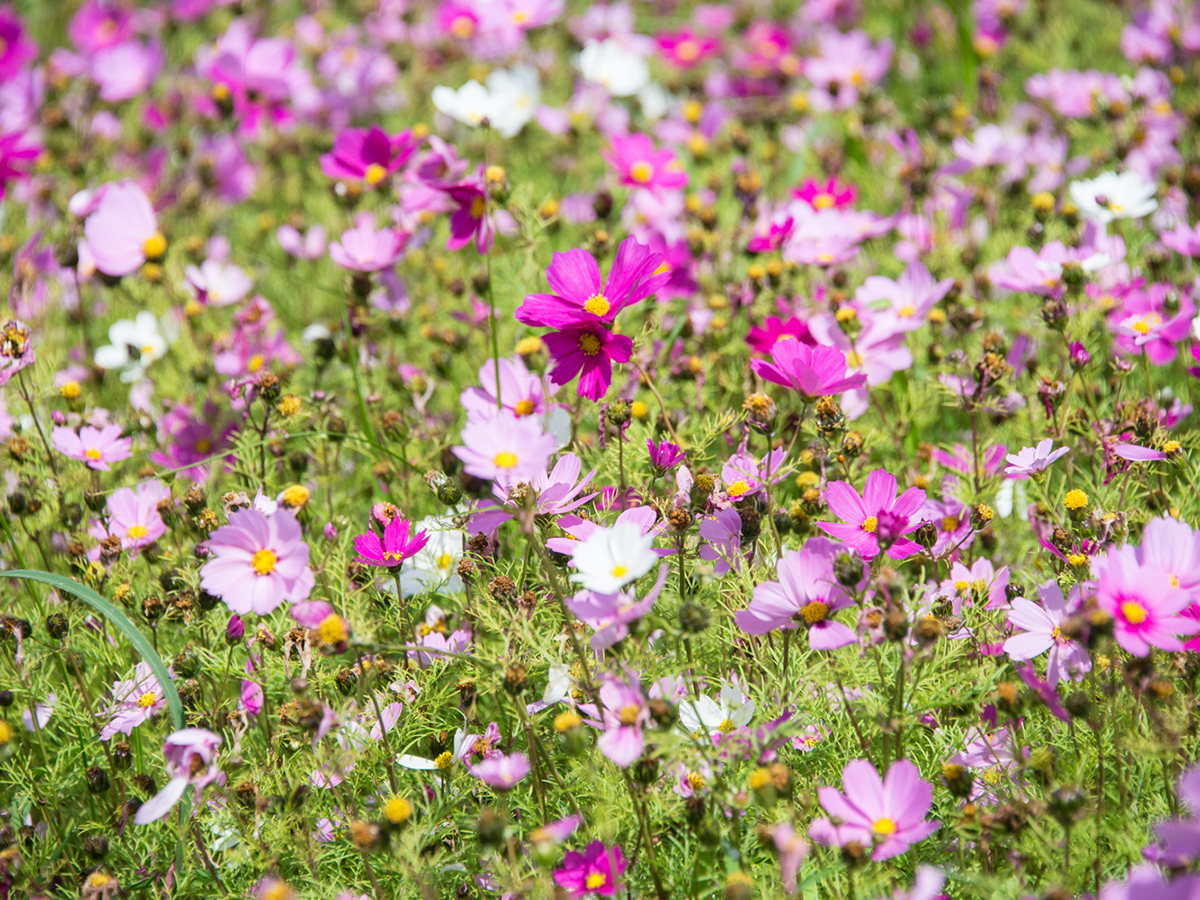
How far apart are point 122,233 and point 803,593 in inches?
58.2

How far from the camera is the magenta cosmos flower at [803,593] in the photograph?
1.01 m

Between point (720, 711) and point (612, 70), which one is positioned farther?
point (612, 70)

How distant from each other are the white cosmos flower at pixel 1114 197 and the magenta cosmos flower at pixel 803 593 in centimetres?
99

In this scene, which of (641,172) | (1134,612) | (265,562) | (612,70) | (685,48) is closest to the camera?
(1134,612)

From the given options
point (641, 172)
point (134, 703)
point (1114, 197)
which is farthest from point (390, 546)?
point (1114, 197)

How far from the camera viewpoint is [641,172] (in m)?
1.94

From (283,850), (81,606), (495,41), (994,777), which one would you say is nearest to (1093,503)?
(994,777)

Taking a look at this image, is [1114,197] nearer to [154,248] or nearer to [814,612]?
[814,612]

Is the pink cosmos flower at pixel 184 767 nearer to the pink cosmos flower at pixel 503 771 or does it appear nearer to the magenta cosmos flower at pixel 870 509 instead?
the pink cosmos flower at pixel 503 771

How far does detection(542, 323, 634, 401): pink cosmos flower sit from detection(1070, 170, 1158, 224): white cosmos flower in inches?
36.9

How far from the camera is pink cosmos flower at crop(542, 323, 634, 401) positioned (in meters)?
1.21

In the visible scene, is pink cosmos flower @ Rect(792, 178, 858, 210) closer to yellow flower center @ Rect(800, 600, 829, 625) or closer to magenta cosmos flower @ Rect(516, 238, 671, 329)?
magenta cosmos flower @ Rect(516, 238, 671, 329)

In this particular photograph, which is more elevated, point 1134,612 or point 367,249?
point 1134,612

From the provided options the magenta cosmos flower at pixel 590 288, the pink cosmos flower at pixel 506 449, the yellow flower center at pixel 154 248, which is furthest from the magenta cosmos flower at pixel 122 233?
→ the pink cosmos flower at pixel 506 449
